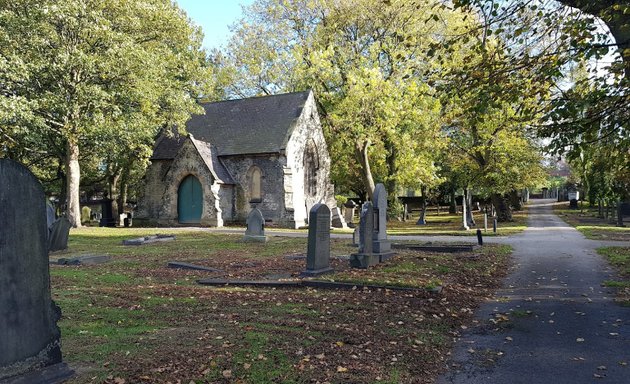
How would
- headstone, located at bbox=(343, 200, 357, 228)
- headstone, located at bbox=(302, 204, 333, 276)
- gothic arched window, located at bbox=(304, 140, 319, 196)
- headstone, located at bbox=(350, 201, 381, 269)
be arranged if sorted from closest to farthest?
headstone, located at bbox=(302, 204, 333, 276)
headstone, located at bbox=(350, 201, 381, 269)
headstone, located at bbox=(343, 200, 357, 228)
gothic arched window, located at bbox=(304, 140, 319, 196)

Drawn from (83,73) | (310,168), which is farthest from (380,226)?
(310,168)

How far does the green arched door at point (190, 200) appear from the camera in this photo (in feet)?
113

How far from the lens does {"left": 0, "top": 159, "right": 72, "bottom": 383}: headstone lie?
4.23 meters

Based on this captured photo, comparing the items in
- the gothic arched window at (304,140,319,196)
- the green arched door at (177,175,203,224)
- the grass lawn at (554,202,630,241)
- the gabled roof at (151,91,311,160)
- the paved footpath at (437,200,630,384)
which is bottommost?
the paved footpath at (437,200,630,384)

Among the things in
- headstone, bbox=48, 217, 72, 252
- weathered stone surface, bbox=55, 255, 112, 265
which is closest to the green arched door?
headstone, bbox=48, 217, 72, 252

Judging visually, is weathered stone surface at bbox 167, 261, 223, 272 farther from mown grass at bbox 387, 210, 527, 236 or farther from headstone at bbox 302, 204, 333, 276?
mown grass at bbox 387, 210, 527, 236

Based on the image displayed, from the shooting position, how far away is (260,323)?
682cm

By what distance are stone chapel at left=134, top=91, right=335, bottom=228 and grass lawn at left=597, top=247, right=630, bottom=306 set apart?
18.3 meters

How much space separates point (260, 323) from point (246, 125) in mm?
30694

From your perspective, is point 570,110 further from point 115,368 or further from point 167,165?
point 167,165

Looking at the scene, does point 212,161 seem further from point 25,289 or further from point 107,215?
point 25,289

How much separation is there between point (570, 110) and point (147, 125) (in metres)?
23.3

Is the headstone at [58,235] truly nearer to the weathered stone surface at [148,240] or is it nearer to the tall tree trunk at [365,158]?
the weathered stone surface at [148,240]

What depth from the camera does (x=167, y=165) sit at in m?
36.8
